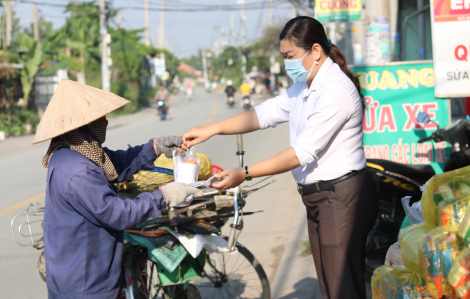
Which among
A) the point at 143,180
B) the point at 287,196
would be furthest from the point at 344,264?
the point at 287,196

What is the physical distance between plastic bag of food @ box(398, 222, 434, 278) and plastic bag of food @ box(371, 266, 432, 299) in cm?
5

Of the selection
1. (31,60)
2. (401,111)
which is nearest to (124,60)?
(31,60)

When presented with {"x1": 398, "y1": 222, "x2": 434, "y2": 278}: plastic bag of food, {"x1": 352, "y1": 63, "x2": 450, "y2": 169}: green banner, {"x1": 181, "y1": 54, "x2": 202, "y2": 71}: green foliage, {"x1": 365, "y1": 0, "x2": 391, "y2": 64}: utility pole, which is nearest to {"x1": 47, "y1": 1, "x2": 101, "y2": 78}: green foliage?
{"x1": 365, "y1": 0, "x2": 391, "y2": 64}: utility pole

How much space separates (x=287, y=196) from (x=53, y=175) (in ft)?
18.2

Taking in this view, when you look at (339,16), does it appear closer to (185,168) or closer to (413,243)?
(185,168)

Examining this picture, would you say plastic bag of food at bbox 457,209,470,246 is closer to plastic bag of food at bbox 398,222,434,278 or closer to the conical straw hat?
plastic bag of food at bbox 398,222,434,278

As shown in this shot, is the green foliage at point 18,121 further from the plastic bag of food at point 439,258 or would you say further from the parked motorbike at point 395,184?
the plastic bag of food at point 439,258

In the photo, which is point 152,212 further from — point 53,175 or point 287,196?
point 287,196

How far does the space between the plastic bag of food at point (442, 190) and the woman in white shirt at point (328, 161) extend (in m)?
0.49

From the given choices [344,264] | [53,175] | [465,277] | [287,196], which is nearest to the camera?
[465,277]

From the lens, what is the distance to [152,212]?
94.0 inches

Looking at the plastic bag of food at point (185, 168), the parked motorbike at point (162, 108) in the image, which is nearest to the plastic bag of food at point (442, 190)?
the plastic bag of food at point (185, 168)

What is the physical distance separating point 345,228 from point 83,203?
4.25ft

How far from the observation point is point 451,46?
3617 mm
